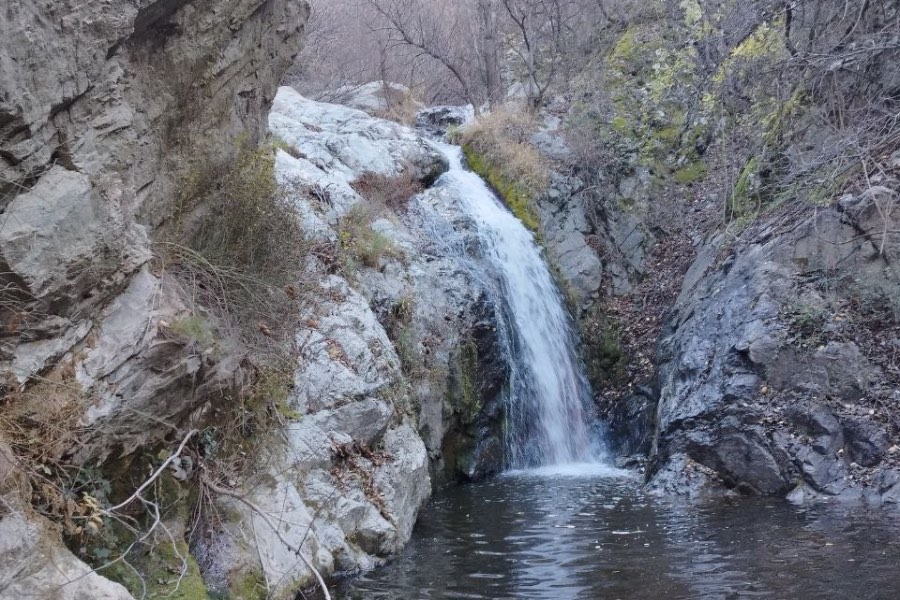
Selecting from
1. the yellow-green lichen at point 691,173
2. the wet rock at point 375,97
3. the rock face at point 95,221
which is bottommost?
the rock face at point 95,221

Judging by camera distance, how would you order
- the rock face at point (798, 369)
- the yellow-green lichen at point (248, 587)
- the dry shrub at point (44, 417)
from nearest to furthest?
the dry shrub at point (44, 417), the yellow-green lichen at point (248, 587), the rock face at point (798, 369)

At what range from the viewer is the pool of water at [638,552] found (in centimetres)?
542

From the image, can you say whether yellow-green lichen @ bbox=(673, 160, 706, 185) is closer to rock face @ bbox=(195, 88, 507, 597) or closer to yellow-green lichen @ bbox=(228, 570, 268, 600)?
rock face @ bbox=(195, 88, 507, 597)

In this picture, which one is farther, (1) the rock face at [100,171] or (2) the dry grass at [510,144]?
(2) the dry grass at [510,144]

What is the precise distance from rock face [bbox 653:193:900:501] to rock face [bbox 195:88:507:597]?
2.75 m

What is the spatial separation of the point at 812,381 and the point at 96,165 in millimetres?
7558

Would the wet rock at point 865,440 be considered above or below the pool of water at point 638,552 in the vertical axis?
above

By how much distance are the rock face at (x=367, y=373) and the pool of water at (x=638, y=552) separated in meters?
0.53

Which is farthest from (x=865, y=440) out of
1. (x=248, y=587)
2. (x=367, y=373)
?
(x=248, y=587)

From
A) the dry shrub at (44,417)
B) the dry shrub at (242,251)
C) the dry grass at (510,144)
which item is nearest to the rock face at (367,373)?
the dry shrub at (242,251)

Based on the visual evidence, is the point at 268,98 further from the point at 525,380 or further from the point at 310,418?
the point at 525,380

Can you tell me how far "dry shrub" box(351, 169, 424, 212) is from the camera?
474 inches

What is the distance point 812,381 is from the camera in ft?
28.1

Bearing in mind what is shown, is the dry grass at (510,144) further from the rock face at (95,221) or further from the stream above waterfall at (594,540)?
the rock face at (95,221)
